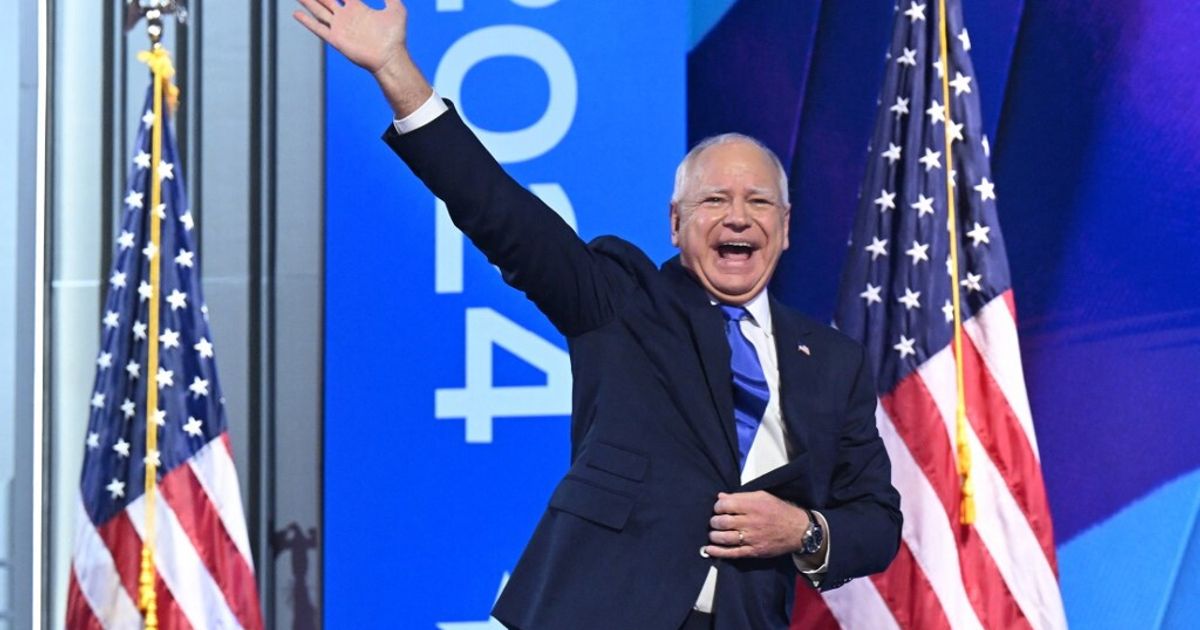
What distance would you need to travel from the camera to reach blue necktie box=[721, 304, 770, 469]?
6.88ft

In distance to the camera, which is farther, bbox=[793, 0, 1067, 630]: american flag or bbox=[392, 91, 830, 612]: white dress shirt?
bbox=[793, 0, 1067, 630]: american flag

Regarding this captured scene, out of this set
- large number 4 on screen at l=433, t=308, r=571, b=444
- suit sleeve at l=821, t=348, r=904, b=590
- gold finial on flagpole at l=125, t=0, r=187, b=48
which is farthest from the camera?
large number 4 on screen at l=433, t=308, r=571, b=444

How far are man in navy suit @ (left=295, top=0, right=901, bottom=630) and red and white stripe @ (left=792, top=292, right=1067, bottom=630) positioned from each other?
40.1 inches

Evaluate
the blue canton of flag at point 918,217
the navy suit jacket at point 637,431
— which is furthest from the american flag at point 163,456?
the navy suit jacket at point 637,431

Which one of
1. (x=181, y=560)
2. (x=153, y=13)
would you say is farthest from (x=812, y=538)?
(x=153, y=13)

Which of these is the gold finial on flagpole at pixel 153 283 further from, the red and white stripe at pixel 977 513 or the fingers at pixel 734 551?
the fingers at pixel 734 551

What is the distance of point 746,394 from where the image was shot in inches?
83.0

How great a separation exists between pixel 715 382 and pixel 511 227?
365mm

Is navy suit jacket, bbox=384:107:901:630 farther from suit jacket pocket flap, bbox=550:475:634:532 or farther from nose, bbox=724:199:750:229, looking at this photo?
nose, bbox=724:199:750:229

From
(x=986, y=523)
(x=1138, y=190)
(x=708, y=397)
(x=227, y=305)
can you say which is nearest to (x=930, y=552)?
(x=986, y=523)

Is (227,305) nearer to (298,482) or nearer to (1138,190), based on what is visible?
(298,482)

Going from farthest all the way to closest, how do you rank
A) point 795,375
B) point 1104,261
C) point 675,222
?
1. point 1104,261
2. point 675,222
3. point 795,375

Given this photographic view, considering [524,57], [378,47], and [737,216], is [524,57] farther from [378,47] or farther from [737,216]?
[378,47]

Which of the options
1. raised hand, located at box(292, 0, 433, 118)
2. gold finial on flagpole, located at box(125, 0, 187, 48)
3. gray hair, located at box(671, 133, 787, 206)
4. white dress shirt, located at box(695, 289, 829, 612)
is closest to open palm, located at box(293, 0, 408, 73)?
raised hand, located at box(292, 0, 433, 118)
